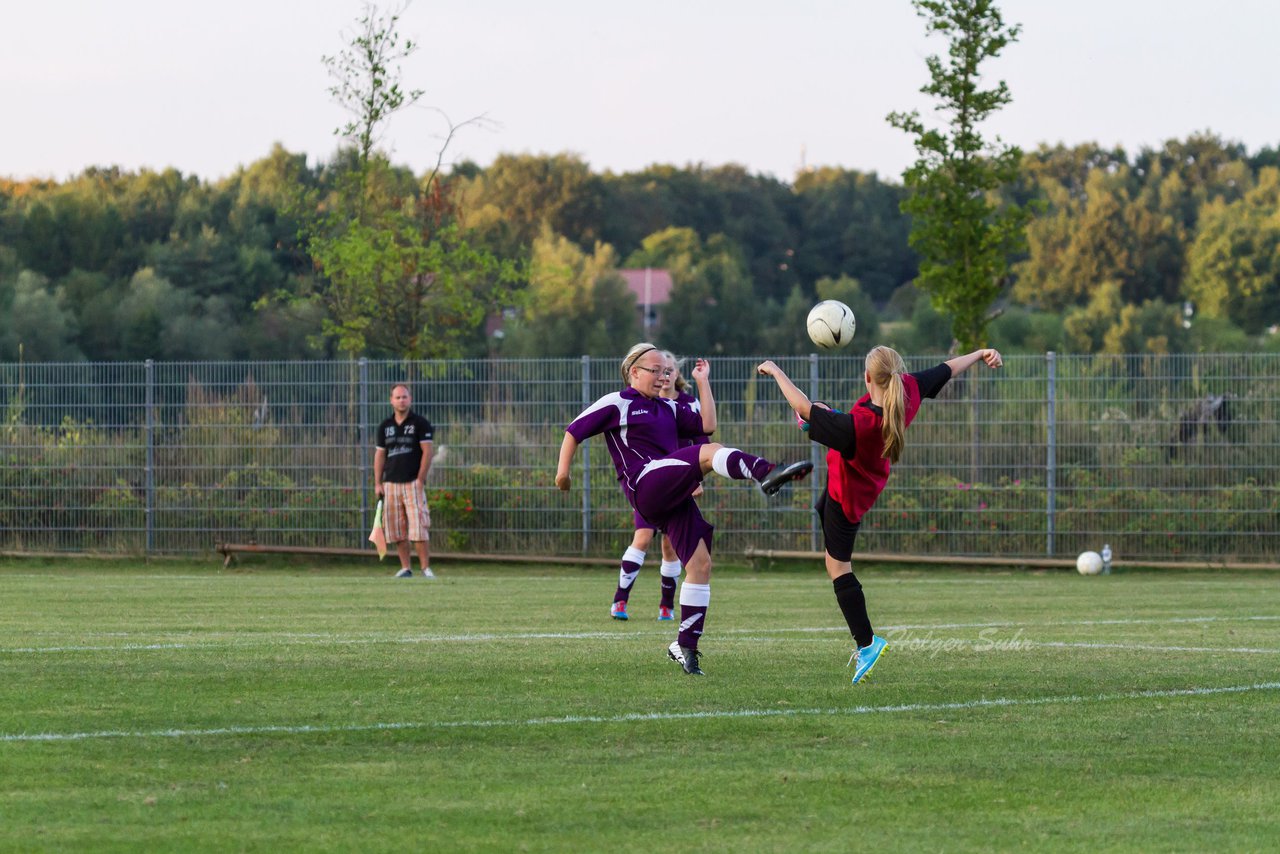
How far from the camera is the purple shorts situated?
8883 mm

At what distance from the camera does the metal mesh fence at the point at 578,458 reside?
63.3 feet

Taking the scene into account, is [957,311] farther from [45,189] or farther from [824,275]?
[824,275]

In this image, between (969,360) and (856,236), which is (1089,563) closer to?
(969,360)

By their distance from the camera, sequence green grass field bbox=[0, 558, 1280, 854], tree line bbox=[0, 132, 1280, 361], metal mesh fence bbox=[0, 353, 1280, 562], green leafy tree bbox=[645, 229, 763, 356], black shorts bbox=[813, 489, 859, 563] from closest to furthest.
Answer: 1. green grass field bbox=[0, 558, 1280, 854]
2. black shorts bbox=[813, 489, 859, 563]
3. metal mesh fence bbox=[0, 353, 1280, 562]
4. tree line bbox=[0, 132, 1280, 361]
5. green leafy tree bbox=[645, 229, 763, 356]

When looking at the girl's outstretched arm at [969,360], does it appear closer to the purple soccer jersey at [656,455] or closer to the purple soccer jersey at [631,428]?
the purple soccer jersey at [656,455]

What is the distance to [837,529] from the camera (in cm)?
851

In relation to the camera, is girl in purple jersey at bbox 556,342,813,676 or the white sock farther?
the white sock

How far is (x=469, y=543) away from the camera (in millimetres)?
20500

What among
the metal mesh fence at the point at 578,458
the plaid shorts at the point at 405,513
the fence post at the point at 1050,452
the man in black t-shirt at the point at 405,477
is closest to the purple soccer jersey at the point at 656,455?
the man in black t-shirt at the point at 405,477

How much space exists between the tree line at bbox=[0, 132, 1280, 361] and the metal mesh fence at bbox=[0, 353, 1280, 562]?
388 centimetres

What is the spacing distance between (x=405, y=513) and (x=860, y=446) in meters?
10.8

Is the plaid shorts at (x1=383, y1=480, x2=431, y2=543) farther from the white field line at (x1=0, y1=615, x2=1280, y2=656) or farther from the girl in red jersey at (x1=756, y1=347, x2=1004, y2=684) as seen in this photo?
the girl in red jersey at (x1=756, y1=347, x2=1004, y2=684)

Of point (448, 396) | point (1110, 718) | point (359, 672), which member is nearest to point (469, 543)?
point (448, 396)

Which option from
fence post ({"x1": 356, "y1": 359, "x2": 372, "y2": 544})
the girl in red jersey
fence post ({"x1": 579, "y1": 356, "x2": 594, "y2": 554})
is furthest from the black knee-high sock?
fence post ({"x1": 356, "y1": 359, "x2": 372, "y2": 544})
